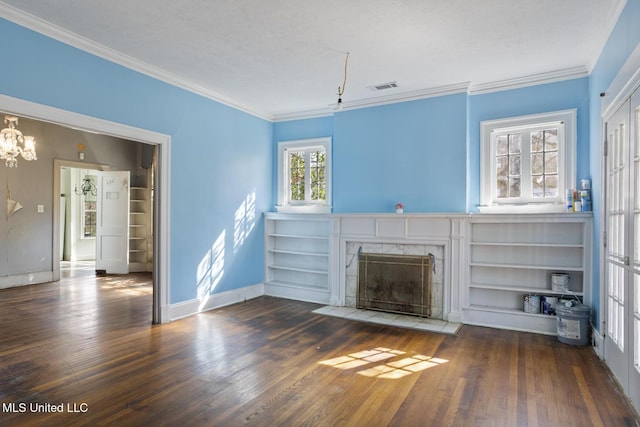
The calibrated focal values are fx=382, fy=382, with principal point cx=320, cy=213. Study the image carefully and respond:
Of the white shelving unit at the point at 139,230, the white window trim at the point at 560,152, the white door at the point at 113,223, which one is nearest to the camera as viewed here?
the white window trim at the point at 560,152

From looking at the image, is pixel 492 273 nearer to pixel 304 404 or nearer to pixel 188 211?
pixel 304 404

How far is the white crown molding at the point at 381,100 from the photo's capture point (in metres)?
4.90

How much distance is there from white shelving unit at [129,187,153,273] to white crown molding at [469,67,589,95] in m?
7.20

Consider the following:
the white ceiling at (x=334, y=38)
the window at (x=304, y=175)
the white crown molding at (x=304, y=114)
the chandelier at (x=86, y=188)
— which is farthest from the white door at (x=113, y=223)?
the white ceiling at (x=334, y=38)

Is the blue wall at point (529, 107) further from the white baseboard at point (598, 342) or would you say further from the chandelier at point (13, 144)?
the chandelier at point (13, 144)

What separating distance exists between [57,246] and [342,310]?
5.59 metres

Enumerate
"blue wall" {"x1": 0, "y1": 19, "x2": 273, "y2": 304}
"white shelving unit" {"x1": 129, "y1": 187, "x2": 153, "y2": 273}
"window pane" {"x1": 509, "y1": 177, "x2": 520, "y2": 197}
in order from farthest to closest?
Result: "white shelving unit" {"x1": 129, "y1": 187, "x2": 153, "y2": 273} → "window pane" {"x1": 509, "y1": 177, "x2": 520, "y2": 197} → "blue wall" {"x1": 0, "y1": 19, "x2": 273, "y2": 304}

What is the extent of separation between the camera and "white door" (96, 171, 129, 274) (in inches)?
320

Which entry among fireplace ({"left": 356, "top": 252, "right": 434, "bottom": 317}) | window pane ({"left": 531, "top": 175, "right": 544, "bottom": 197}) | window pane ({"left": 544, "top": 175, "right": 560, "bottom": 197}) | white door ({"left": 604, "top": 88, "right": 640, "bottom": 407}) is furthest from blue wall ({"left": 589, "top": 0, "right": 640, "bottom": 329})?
fireplace ({"left": 356, "top": 252, "right": 434, "bottom": 317})

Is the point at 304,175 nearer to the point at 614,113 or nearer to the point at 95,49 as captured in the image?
the point at 95,49

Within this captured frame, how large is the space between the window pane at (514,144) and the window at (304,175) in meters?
2.53

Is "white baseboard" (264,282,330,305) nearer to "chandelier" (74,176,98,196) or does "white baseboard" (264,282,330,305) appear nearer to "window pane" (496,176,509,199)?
"window pane" (496,176,509,199)

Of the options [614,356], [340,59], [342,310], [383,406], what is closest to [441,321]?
[342,310]

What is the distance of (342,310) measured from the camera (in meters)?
5.28
